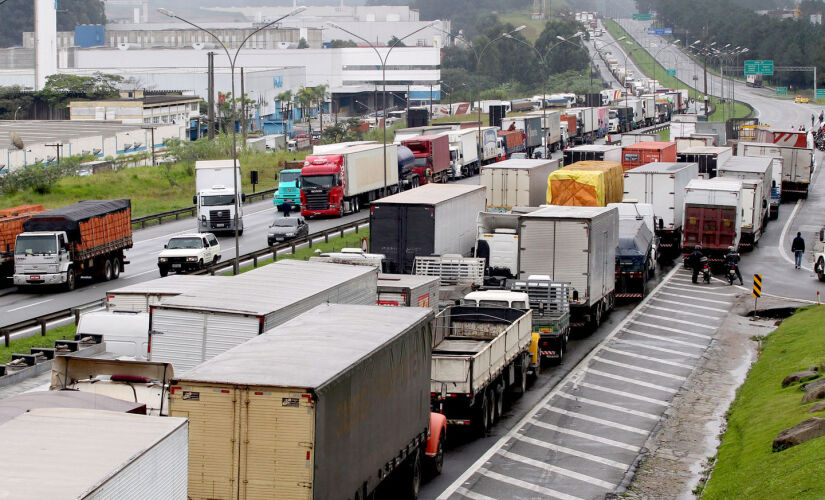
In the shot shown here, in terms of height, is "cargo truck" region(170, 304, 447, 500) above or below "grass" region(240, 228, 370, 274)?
above

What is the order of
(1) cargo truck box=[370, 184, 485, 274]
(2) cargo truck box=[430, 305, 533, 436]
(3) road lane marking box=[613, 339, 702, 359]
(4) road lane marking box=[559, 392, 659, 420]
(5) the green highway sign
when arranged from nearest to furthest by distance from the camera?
1. (2) cargo truck box=[430, 305, 533, 436]
2. (4) road lane marking box=[559, 392, 659, 420]
3. (3) road lane marking box=[613, 339, 702, 359]
4. (1) cargo truck box=[370, 184, 485, 274]
5. (5) the green highway sign

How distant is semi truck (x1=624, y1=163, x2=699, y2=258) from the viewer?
52781mm

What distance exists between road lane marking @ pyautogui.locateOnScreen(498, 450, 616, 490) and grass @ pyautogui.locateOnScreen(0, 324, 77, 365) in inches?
536

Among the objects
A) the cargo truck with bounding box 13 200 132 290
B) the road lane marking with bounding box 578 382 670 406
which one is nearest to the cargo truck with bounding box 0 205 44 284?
the cargo truck with bounding box 13 200 132 290

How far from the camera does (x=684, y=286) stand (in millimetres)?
45781

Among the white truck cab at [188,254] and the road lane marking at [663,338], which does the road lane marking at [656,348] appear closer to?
the road lane marking at [663,338]

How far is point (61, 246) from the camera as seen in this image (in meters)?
41.5

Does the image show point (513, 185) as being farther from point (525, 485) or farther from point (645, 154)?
A: point (525, 485)

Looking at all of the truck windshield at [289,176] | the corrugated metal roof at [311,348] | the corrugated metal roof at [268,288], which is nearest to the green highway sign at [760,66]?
the truck windshield at [289,176]

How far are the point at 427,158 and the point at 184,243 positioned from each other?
97.7 feet

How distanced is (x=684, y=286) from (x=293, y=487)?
1292 inches

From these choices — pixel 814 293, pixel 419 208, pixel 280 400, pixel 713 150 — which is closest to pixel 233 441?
pixel 280 400

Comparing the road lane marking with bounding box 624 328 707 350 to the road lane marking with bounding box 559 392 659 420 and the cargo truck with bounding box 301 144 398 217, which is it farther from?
the cargo truck with bounding box 301 144 398 217

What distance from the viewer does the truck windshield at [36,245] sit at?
135 ft
